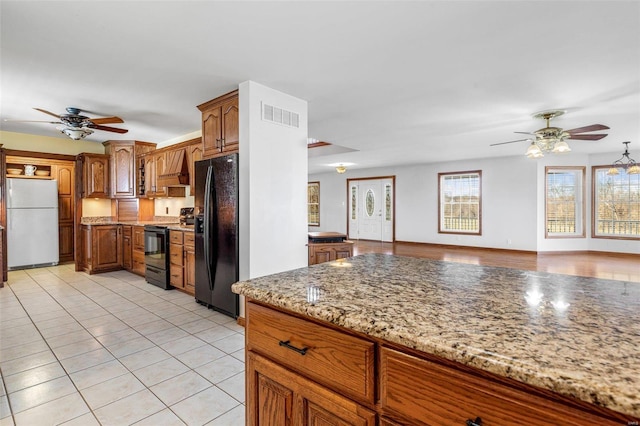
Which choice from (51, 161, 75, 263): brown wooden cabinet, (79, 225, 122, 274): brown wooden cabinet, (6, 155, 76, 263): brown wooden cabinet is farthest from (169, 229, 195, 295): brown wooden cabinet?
(51, 161, 75, 263): brown wooden cabinet

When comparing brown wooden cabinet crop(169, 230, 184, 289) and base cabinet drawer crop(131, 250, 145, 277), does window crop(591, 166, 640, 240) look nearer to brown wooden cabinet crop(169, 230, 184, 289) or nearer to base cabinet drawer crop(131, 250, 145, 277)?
brown wooden cabinet crop(169, 230, 184, 289)

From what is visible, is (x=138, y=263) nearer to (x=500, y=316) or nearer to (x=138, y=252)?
(x=138, y=252)

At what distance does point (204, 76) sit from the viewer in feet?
10.1

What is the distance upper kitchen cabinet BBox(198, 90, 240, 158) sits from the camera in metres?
3.39

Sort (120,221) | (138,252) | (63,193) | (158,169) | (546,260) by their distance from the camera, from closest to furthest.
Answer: (138,252) → (158,169) → (120,221) → (63,193) → (546,260)

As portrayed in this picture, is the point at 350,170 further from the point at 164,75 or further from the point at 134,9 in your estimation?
the point at 134,9

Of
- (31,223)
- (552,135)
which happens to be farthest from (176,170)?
(552,135)

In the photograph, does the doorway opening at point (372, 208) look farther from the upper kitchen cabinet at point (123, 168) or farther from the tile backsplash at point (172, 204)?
the upper kitchen cabinet at point (123, 168)

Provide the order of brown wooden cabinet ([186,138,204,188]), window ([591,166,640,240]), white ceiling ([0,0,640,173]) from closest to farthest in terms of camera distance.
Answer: white ceiling ([0,0,640,173]) → brown wooden cabinet ([186,138,204,188]) → window ([591,166,640,240])

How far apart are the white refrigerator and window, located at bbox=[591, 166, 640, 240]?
11719mm

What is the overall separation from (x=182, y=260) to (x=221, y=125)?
1920 millimetres

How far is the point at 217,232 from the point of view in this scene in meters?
3.49

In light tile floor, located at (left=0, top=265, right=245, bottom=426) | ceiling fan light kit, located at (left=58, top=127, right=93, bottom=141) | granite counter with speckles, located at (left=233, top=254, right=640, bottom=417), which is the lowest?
light tile floor, located at (left=0, top=265, right=245, bottom=426)

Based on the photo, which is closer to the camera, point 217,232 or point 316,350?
point 316,350
